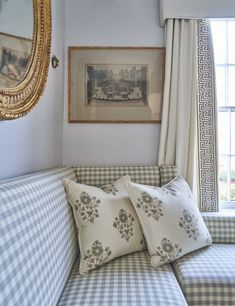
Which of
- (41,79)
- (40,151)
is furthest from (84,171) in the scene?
(41,79)

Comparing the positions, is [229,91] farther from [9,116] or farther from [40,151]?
[9,116]

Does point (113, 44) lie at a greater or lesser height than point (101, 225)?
greater

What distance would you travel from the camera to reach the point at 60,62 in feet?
6.77

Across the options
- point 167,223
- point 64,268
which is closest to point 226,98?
point 167,223

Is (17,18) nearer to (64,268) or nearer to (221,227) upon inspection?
(64,268)

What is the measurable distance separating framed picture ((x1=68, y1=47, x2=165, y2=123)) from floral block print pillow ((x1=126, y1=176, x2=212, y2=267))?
0.77m

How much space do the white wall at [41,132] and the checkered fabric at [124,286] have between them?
0.54 m

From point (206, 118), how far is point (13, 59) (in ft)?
4.63

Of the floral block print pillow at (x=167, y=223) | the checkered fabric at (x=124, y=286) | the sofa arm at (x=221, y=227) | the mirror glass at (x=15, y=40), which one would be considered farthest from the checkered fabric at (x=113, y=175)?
Answer: the mirror glass at (x=15, y=40)

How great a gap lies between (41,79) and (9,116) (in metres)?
0.43

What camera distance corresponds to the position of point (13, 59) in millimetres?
1154

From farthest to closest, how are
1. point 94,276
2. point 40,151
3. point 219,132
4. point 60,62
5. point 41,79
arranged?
point 219,132, point 60,62, point 40,151, point 41,79, point 94,276

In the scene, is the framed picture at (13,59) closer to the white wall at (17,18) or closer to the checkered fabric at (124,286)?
the white wall at (17,18)

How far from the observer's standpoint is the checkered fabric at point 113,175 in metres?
1.89
